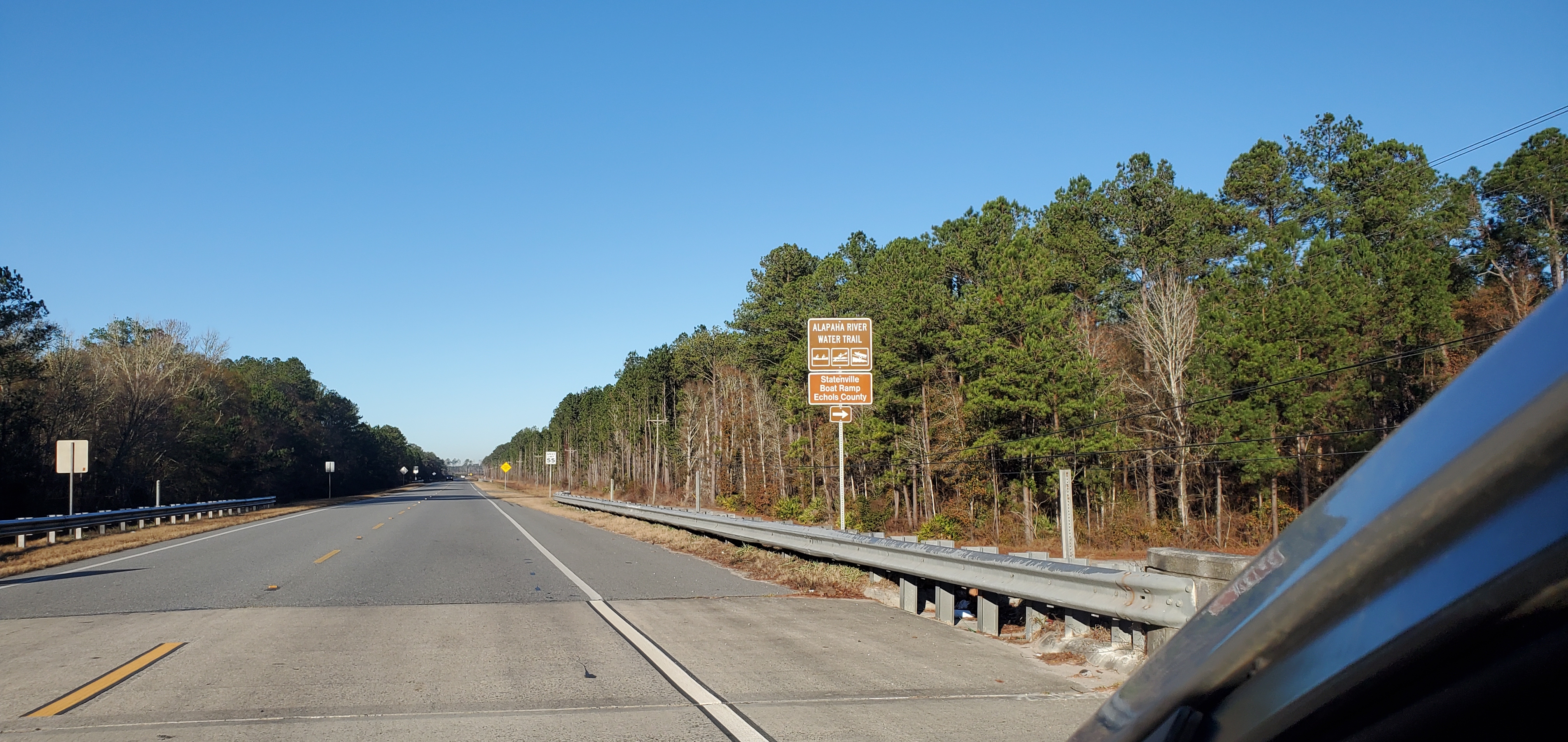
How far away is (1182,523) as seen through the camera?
3516 centimetres

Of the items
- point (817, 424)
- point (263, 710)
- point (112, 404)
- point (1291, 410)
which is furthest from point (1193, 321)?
point (112, 404)

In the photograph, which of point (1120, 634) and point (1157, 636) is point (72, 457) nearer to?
point (1120, 634)

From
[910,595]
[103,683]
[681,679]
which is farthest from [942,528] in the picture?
[103,683]

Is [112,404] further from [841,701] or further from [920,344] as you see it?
[841,701]

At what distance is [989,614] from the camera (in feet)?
32.5

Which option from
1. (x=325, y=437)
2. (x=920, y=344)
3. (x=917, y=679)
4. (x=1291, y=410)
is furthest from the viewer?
(x=325, y=437)

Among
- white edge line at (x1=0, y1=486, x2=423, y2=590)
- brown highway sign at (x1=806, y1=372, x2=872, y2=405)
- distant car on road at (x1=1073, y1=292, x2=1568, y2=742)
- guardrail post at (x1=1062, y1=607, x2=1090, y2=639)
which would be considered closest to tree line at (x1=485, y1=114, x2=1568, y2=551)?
brown highway sign at (x1=806, y1=372, x2=872, y2=405)

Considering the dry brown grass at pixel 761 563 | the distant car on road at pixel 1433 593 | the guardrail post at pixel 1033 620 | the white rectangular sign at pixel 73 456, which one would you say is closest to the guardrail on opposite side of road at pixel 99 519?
the white rectangular sign at pixel 73 456

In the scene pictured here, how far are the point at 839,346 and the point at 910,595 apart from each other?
8.76m

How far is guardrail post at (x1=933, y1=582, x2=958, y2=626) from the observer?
1058 cm

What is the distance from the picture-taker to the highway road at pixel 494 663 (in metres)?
6.17

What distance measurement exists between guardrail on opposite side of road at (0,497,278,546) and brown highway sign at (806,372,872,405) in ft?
63.7

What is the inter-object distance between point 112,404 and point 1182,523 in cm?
5361

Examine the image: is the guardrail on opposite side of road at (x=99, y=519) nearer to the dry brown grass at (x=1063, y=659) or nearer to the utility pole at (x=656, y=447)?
the dry brown grass at (x=1063, y=659)
